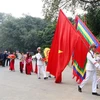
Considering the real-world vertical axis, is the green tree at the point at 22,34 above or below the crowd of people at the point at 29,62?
above

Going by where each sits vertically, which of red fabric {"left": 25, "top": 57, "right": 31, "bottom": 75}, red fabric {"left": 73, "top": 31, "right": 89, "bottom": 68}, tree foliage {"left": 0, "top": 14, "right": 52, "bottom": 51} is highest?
tree foliage {"left": 0, "top": 14, "right": 52, "bottom": 51}

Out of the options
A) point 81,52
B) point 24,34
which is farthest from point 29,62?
point 24,34

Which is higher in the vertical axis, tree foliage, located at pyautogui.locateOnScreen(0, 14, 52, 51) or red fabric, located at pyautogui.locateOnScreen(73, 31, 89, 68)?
tree foliage, located at pyautogui.locateOnScreen(0, 14, 52, 51)

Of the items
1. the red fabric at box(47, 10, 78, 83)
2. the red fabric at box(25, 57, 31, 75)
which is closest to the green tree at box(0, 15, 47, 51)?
the red fabric at box(25, 57, 31, 75)

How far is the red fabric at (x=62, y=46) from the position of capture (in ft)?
38.1

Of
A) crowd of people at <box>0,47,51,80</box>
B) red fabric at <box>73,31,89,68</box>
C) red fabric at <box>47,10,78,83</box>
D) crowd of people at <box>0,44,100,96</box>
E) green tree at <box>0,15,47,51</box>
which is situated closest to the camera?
crowd of people at <box>0,44,100,96</box>

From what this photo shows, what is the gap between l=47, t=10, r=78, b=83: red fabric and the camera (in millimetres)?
11617

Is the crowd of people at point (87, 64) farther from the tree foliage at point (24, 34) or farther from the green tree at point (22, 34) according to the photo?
the green tree at point (22, 34)

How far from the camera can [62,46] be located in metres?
12.2

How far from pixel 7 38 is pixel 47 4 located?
3176 cm

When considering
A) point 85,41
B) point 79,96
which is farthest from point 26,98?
point 85,41

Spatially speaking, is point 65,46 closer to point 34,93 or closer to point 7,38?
point 34,93

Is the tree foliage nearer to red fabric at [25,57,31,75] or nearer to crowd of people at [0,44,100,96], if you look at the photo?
crowd of people at [0,44,100,96]

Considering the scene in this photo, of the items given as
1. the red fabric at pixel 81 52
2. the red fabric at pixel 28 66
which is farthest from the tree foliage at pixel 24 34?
the red fabric at pixel 81 52
